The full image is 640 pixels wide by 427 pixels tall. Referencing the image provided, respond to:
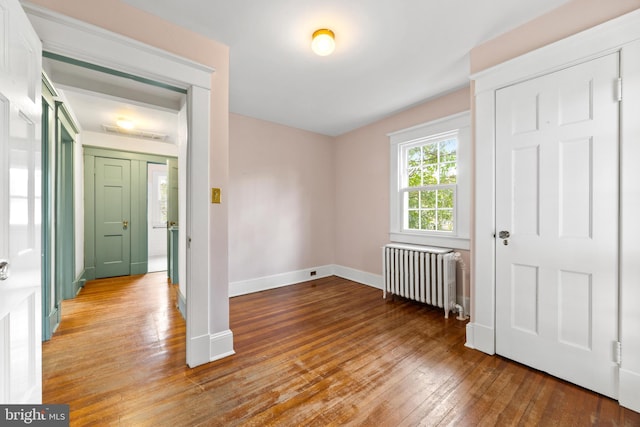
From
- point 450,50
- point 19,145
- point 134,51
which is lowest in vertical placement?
Result: point 19,145

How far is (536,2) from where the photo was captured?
183cm

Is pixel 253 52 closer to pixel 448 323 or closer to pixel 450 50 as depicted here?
pixel 450 50

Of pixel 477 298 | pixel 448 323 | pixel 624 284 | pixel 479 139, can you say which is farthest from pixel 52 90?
pixel 624 284

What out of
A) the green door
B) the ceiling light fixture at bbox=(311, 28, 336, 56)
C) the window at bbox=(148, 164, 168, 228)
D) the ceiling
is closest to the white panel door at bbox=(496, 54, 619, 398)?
the ceiling

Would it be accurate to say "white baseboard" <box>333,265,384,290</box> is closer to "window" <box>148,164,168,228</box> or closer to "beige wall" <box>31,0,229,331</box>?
"beige wall" <box>31,0,229,331</box>

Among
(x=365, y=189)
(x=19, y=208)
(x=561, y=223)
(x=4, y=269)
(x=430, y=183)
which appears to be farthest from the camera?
(x=365, y=189)

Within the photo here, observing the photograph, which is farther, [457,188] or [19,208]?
[457,188]

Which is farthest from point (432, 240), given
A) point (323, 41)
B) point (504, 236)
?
point (323, 41)

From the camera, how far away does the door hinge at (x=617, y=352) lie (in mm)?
1643

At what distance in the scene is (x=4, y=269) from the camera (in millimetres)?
1062

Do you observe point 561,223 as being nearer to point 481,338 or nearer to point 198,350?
point 481,338

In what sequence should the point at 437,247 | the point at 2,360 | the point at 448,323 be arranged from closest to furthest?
the point at 2,360 → the point at 448,323 → the point at 437,247

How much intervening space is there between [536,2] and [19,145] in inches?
125

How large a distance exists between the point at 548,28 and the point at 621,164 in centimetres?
111
